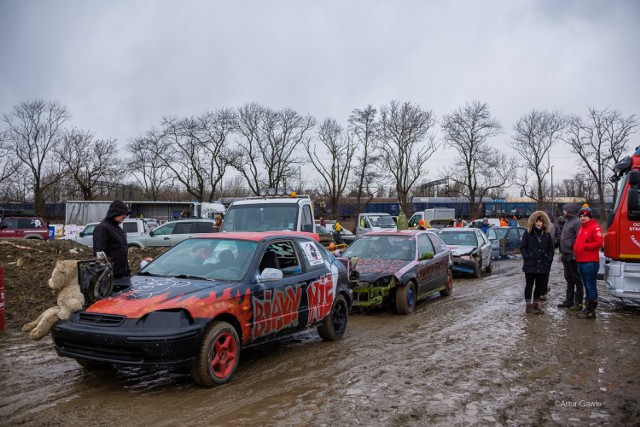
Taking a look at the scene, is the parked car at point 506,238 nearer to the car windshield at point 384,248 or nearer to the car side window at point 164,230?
the car windshield at point 384,248

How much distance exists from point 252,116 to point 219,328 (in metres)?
45.9

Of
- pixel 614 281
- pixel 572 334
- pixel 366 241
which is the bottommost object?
pixel 572 334

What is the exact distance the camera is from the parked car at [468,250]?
1475 cm

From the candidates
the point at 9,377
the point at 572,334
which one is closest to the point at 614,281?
the point at 572,334

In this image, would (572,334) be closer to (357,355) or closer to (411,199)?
(357,355)

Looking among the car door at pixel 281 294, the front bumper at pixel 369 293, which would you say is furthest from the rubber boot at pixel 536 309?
the car door at pixel 281 294

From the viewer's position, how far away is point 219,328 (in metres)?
5.04

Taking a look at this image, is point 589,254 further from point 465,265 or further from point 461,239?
point 461,239

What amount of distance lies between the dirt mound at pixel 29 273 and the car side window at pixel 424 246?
7025 millimetres

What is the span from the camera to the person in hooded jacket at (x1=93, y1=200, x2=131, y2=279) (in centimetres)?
664

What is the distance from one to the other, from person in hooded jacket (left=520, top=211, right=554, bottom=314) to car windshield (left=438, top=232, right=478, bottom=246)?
20.0 ft

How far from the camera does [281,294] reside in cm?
591

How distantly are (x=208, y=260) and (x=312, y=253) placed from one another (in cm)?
150

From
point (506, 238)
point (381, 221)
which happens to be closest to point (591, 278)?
point (506, 238)
